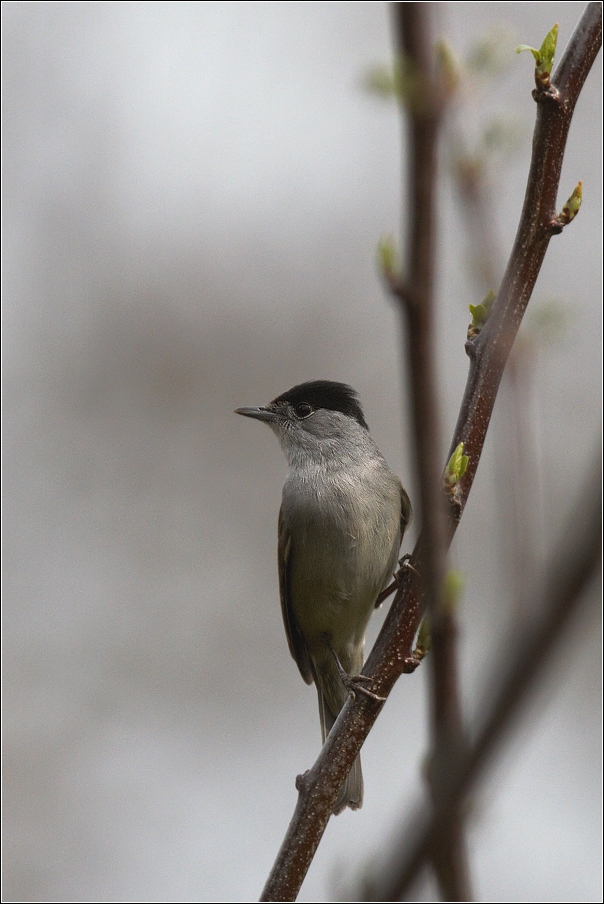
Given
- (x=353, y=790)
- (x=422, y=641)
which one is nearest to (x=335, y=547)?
(x=353, y=790)

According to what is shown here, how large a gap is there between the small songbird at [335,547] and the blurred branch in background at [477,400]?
7.71ft

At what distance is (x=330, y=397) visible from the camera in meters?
6.57

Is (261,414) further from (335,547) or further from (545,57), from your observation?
(545,57)

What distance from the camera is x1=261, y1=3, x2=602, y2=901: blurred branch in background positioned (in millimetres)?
2182

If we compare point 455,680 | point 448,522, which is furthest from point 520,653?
point 448,522

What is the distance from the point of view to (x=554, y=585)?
0.93m

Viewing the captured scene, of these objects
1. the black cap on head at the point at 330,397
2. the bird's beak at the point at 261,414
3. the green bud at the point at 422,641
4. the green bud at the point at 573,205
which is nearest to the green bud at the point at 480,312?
the green bud at the point at 573,205

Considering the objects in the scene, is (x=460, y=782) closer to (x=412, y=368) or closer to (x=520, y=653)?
(x=520, y=653)

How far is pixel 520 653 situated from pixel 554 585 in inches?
3.1

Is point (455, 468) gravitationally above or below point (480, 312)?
below

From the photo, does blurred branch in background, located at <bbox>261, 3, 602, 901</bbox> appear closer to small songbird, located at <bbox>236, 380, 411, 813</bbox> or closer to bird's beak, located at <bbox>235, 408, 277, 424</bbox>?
small songbird, located at <bbox>236, 380, 411, 813</bbox>

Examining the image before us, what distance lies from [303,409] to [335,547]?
4.60 feet

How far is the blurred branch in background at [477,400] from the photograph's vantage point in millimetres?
2182

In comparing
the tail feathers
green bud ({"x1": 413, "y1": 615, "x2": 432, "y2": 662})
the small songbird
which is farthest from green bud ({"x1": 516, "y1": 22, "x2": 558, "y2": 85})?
the tail feathers
